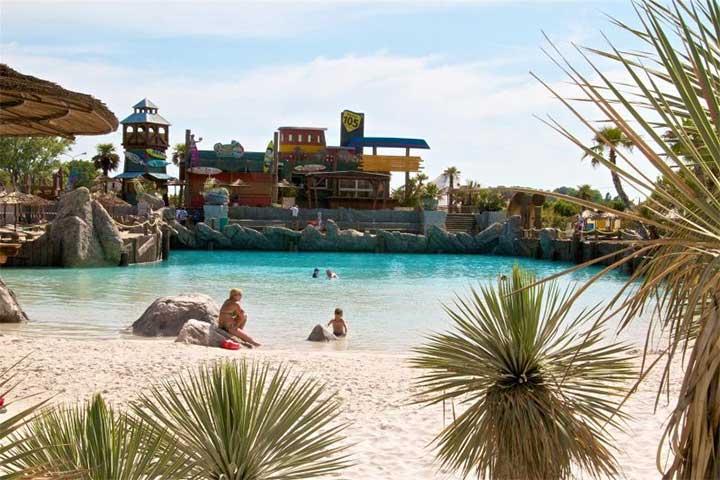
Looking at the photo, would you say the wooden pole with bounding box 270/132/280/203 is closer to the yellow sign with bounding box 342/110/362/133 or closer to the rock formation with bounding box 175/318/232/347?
the yellow sign with bounding box 342/110/362/133

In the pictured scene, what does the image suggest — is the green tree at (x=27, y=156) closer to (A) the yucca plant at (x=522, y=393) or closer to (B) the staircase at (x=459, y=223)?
(B) the staircase at (x=459, y=223)

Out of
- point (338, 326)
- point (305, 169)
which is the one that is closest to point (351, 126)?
point (305, 169)

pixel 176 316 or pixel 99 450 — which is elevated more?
pixel 99 450

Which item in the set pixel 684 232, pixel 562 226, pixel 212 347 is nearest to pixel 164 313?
pixel 212 347

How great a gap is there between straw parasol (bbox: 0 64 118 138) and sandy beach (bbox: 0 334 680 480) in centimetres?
189

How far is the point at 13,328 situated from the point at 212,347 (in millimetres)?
5090

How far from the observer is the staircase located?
2103 inches

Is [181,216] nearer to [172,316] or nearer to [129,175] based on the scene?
[129,175]

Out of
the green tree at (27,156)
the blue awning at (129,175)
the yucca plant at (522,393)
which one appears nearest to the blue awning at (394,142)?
the blue awning at (129,175)

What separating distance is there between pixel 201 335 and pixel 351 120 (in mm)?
47166

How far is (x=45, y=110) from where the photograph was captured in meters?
5.56

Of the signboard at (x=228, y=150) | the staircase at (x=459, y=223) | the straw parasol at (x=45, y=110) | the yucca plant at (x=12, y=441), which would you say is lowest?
the yucca plant at (x=12, y=441)

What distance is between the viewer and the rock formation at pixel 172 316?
13.8 metres

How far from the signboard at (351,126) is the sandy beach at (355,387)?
47.3 metres
